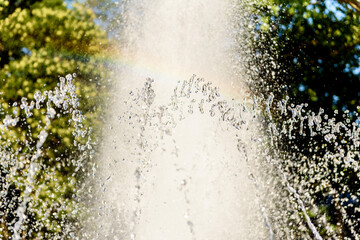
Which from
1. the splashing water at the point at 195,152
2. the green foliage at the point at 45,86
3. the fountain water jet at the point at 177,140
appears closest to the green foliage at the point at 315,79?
the splashing water at the point at 195,152

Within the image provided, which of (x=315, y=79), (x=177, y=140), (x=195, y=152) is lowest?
(x=195, y=152)

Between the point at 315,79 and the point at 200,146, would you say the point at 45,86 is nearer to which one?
the point at 200,146

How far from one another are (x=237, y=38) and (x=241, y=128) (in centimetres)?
191

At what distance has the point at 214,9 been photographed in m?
6.06

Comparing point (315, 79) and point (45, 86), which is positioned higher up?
point (45, 86)

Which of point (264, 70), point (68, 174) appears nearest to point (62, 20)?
point (68, 174)

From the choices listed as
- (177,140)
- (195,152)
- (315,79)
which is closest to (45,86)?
(177,140)

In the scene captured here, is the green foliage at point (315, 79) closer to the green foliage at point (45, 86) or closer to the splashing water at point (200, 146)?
the splashing water at point (200, 146)

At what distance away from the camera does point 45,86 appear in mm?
7223

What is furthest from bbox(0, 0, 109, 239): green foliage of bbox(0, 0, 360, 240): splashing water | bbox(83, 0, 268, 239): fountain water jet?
bbox(83, 0, 268, 239): fountain water jet

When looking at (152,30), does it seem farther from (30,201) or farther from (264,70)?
(30,201)

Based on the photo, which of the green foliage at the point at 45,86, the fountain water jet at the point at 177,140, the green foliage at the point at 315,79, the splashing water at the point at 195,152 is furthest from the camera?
the green foliage at the point at 45,86

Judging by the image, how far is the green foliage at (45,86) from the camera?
668cm

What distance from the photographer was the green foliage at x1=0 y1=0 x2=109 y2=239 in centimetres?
668
